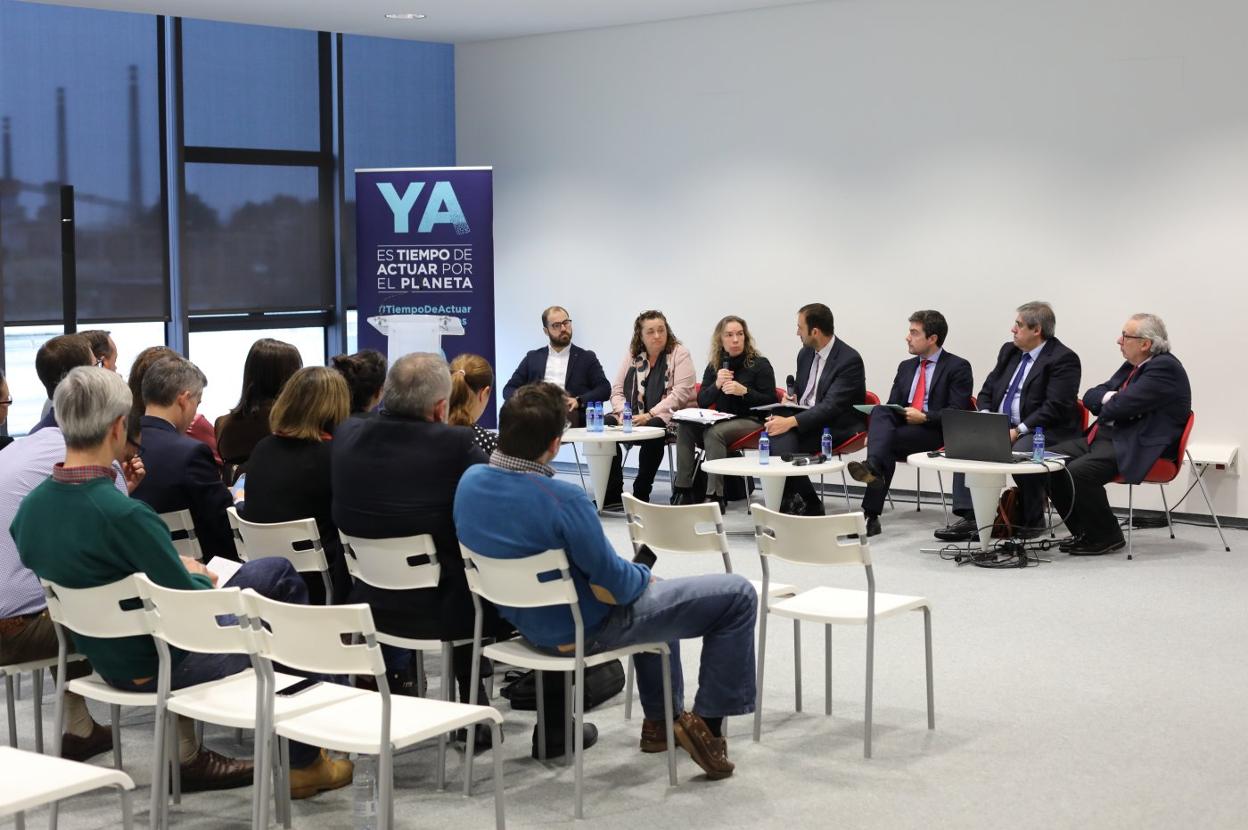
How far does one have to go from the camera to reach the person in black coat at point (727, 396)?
8.86 meters

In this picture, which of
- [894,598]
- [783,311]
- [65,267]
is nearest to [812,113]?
[783,311]

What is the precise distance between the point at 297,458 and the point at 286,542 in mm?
283

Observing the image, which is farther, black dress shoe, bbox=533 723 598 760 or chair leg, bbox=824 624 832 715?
chair leg, bbox=824 624 832 715

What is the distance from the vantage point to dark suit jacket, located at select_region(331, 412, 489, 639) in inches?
167

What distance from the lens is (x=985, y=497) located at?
24.6 ft

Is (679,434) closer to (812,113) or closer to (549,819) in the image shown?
(812,113)

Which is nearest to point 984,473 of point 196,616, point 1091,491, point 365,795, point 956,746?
point 1091,491

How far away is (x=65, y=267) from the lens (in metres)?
8.99

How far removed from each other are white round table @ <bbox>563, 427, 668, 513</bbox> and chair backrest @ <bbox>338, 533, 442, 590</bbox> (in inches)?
164

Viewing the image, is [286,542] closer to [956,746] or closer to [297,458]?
[297,458]

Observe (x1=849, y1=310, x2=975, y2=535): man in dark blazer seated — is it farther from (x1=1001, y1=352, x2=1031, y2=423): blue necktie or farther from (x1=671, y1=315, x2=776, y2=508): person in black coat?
(x1=671, y1=315, x2=776, y2=508): person in black coat

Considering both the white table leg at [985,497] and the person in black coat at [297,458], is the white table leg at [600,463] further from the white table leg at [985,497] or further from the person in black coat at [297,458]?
the person in black coat at [297,458]

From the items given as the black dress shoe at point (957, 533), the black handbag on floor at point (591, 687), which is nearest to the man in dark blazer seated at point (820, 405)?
the black dress shoe at point (957, 533)

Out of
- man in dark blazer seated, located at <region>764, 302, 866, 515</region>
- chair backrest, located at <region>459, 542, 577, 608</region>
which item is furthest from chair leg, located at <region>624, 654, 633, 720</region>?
man in dark blazer seated, located at <region>764, 302, 866, 515</region>
